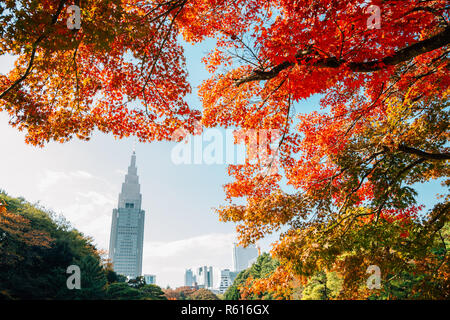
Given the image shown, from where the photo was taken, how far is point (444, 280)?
18.3 ft


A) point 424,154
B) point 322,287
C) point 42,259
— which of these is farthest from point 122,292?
point 424,154

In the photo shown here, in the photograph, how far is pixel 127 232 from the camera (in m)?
162

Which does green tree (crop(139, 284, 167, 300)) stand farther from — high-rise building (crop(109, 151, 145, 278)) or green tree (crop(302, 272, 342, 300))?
high-rise building (crop(109, 151, 145, 278))

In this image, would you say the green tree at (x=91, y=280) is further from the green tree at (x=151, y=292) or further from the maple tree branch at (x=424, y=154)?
the maple tree branch at (x=424, y=154)

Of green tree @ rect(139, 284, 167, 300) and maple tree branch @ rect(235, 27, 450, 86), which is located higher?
maple tree branch @ rect(235, 27, 450, 86)

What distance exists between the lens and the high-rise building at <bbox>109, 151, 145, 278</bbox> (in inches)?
6211

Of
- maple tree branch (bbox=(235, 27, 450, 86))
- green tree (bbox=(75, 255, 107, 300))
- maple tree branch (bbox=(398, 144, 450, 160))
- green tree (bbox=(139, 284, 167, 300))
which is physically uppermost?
maple tree branch (bbox=(235, 27, 450, 86))

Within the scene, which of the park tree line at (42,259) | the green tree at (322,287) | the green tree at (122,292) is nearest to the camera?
the green tree at (322,287)

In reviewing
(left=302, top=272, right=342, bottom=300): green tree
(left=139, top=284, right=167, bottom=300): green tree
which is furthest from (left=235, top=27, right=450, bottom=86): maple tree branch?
(left=139, top=284, right=167, bottom=300): green tree

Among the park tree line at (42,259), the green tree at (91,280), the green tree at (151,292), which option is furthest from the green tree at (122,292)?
the green tree at (91,280)

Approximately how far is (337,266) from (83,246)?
35.2 meters

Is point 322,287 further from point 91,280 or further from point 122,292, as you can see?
point 122,292

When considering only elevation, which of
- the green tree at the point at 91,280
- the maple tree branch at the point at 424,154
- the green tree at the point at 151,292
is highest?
the maple tree branch at the point at 424,154

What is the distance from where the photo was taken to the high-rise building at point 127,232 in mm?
→ 157750
